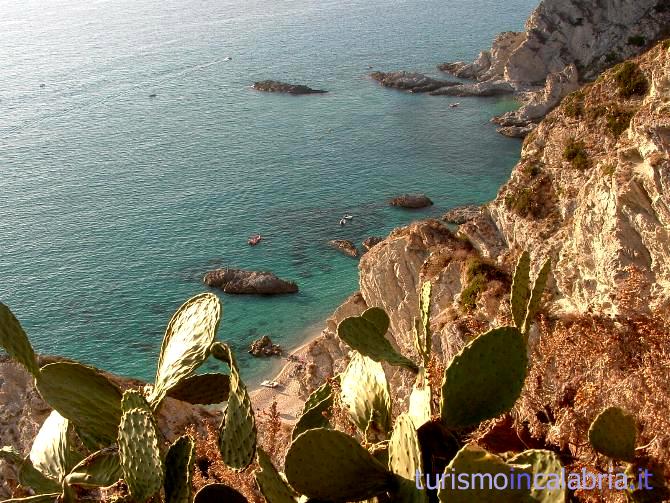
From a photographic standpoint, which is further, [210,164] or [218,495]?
[210,164]

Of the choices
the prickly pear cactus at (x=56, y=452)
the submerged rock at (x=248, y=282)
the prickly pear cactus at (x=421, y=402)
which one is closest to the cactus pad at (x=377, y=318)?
the prickly pear cactus at (x=421, y=402)

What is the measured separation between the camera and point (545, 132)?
27.0 metres

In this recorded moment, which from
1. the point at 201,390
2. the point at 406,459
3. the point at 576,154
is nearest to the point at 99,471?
the point at 201,390

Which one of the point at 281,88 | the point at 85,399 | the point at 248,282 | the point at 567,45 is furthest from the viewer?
the point at 281,88

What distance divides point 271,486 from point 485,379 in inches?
75.3

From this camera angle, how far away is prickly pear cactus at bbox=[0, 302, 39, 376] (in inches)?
249

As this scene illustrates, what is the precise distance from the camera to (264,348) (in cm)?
4341

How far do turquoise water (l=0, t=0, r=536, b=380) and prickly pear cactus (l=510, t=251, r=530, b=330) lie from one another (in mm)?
35990

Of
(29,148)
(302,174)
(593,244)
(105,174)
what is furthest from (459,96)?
(593,244)

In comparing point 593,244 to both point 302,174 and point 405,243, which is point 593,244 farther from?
point 302,174

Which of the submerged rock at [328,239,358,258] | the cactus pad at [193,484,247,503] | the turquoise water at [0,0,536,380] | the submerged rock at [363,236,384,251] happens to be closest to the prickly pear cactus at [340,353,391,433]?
the cactus pad at [193,484,247,503]

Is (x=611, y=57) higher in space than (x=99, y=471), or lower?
lower

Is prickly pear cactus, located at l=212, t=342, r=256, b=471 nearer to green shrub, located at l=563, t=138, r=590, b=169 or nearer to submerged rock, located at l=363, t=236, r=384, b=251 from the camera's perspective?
green shrub, located at l=563, t=138, r=590, b=169

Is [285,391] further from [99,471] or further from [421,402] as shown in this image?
[421,402]
